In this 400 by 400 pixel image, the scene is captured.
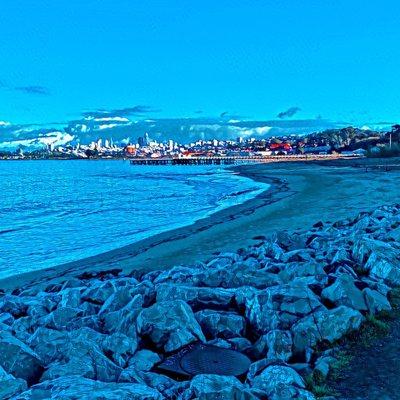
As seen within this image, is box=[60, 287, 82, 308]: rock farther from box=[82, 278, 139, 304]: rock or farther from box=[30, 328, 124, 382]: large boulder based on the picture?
box=[30, 328, 124, 382]: large boulder

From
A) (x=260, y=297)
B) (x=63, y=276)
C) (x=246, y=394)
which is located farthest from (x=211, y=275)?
(x=63, y=276)

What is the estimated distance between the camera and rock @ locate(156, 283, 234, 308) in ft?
15.9

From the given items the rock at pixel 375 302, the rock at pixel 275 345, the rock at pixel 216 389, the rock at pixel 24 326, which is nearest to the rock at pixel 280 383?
the rock at pixel 216 389

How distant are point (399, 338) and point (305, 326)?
1083 mm

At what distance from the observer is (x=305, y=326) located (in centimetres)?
414

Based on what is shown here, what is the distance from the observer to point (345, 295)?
479cm

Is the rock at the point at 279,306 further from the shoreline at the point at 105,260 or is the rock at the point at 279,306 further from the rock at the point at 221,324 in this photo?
the shoreline at the point at 105,260

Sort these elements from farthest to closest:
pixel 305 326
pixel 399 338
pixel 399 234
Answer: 1. pixel 399 234
2. pixel 399 338
3. pixel 305 326

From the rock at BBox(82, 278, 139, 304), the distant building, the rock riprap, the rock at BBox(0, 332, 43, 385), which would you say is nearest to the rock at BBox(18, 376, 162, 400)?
the rock riprap

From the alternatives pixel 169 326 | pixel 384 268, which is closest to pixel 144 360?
pixel 169 326

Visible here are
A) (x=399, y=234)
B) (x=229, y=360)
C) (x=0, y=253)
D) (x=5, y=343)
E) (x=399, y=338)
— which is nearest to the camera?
(x=5, y=343)

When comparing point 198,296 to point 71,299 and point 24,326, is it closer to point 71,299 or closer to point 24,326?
point 71,299

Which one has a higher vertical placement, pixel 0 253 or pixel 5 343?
pixel 5 343

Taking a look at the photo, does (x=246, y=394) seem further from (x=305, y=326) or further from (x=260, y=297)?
(x=260, y=297)
